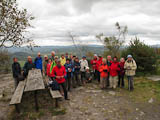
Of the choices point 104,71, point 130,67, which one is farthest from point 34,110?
point 130,67

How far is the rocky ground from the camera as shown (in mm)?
4770

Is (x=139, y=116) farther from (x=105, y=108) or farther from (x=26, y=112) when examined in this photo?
(x=26, y=112)

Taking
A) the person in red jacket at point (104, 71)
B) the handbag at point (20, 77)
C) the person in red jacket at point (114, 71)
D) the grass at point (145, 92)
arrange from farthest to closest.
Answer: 1. the person in red jacket at point (104, 71)
2. the person in red jacket at point (114, 71)
3. the handbag at point (20, 77)
4. the grass at point (145, 92)

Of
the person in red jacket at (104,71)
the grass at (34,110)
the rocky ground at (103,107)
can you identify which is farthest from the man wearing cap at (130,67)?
the grass at (34,110)

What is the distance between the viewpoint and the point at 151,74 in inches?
419

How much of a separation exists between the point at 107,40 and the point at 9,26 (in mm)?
20187

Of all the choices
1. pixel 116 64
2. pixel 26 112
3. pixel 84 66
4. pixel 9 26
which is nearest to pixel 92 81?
pixel 84 66

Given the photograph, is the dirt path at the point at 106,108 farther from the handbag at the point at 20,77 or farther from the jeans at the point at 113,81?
the handbag at the point at 20,77

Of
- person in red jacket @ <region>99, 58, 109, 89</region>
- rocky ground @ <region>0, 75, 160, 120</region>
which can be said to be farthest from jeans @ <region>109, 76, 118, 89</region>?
rocky ground @ <region>0, 75, 160, 120</region>

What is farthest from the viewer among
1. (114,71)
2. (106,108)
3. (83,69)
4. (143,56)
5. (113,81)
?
(143,56)

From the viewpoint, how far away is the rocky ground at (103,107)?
4.77 m

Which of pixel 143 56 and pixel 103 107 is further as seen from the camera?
pixel 143 56

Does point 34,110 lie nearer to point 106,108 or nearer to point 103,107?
point 103,107

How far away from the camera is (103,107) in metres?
5.59
